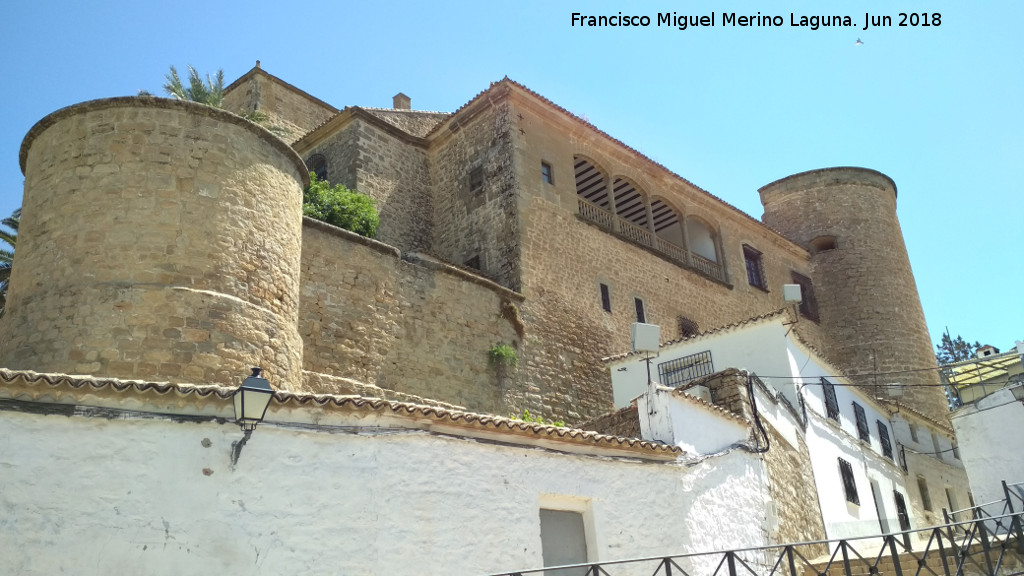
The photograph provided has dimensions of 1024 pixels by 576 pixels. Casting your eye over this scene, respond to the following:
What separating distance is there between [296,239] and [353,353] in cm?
266

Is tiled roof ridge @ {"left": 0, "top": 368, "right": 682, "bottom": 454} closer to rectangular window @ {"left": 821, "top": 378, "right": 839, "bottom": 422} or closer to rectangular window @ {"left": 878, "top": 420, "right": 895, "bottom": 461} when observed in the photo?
rectangular window @ {"left": 821, "top": 378, "right": 839, "bottom": 422}

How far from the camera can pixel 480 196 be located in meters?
20.5

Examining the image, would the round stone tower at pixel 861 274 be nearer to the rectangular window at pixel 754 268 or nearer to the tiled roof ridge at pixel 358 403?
the rectangular window at pixel 754 268

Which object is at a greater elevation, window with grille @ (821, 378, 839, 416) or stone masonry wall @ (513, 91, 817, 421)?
stone masonry wall @ (513, 91, 817, 421)

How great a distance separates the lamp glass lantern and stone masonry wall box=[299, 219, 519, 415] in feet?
20.6

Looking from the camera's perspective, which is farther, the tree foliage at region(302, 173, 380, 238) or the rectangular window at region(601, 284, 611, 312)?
the rectangular window at region(601, 284, 611, 312)

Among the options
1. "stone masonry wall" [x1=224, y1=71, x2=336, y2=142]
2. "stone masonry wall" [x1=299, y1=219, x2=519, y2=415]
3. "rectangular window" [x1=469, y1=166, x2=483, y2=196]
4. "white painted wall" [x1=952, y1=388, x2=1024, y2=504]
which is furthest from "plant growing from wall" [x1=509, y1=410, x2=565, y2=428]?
"stone masonry wall" [x1=224, y1=71, x2=336, y2=142]

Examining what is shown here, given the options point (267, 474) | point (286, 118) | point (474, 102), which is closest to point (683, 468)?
point (267, 474)

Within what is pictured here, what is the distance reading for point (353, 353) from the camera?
14961 millimetres

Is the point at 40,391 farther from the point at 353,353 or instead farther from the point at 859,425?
the point at 859,425

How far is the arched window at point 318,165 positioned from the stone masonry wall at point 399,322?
5.50 metres

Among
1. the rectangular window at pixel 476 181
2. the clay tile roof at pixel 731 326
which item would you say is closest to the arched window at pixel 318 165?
the rectangular window at pixel 476 181

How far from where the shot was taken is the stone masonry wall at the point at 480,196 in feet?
64.1

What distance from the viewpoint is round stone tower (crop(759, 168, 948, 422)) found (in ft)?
97.7
